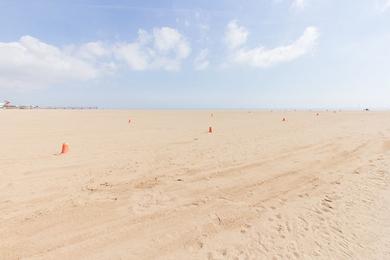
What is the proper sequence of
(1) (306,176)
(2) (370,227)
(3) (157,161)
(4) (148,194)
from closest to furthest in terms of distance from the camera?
(2) (370,227) → (4) (148,194) → (1) (306,176) → (3) (157,161)

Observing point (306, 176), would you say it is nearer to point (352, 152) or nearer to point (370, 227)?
point (370, 227)

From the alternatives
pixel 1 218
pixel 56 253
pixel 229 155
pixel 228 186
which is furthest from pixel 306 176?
pixel 1 218

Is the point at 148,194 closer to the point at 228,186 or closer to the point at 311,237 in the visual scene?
the point at 228,186

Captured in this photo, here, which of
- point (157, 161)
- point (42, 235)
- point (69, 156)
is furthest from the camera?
point (69, 156)

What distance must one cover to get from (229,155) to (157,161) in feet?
9.96

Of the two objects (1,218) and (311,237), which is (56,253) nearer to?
(1,218)

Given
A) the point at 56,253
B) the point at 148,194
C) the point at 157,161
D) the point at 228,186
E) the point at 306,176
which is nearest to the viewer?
the point at 56,253

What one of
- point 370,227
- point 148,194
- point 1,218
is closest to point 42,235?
point 1,218

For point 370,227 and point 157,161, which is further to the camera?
point 157,161

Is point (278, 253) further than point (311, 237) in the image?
No

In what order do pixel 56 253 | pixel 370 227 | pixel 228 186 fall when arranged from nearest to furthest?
pixel 56 253 < pixel 370 227 < pixel 228 186

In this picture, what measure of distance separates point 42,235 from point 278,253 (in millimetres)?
3935

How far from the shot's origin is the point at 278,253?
3480 millimetres

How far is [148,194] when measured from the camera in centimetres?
560
